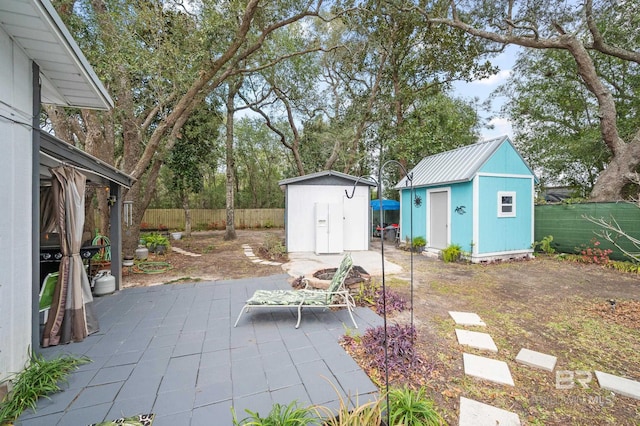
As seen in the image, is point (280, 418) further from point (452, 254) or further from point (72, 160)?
point (452, 254)

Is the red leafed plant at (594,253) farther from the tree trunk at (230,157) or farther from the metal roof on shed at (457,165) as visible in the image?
the tree trunk at (230,157)

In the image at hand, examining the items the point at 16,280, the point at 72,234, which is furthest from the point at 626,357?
the point at 72,234

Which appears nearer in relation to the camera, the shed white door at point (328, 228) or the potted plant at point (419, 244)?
the shed white door at point (328, 228)

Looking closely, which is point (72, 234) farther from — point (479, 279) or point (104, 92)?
point (479, 279)

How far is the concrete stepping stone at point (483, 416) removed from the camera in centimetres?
190

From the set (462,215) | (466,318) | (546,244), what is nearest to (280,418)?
(466,318)

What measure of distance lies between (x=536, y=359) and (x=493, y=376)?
67cm

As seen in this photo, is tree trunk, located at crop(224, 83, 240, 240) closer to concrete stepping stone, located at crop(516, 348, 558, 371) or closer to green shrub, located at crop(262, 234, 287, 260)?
green shrub, located at crop(262, 234, 287, 260)

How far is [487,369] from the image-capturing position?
258 centimetres

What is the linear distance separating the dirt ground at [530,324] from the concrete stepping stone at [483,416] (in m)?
0.06

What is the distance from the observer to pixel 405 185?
1015cm

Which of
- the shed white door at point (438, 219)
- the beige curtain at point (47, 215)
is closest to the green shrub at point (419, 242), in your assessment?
the shed white door at point (438, 219)

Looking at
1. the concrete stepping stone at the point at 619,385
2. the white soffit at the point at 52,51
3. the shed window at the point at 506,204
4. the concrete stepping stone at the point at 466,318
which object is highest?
the white soffit at the point at 52,51

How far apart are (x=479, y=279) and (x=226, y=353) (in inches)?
223
